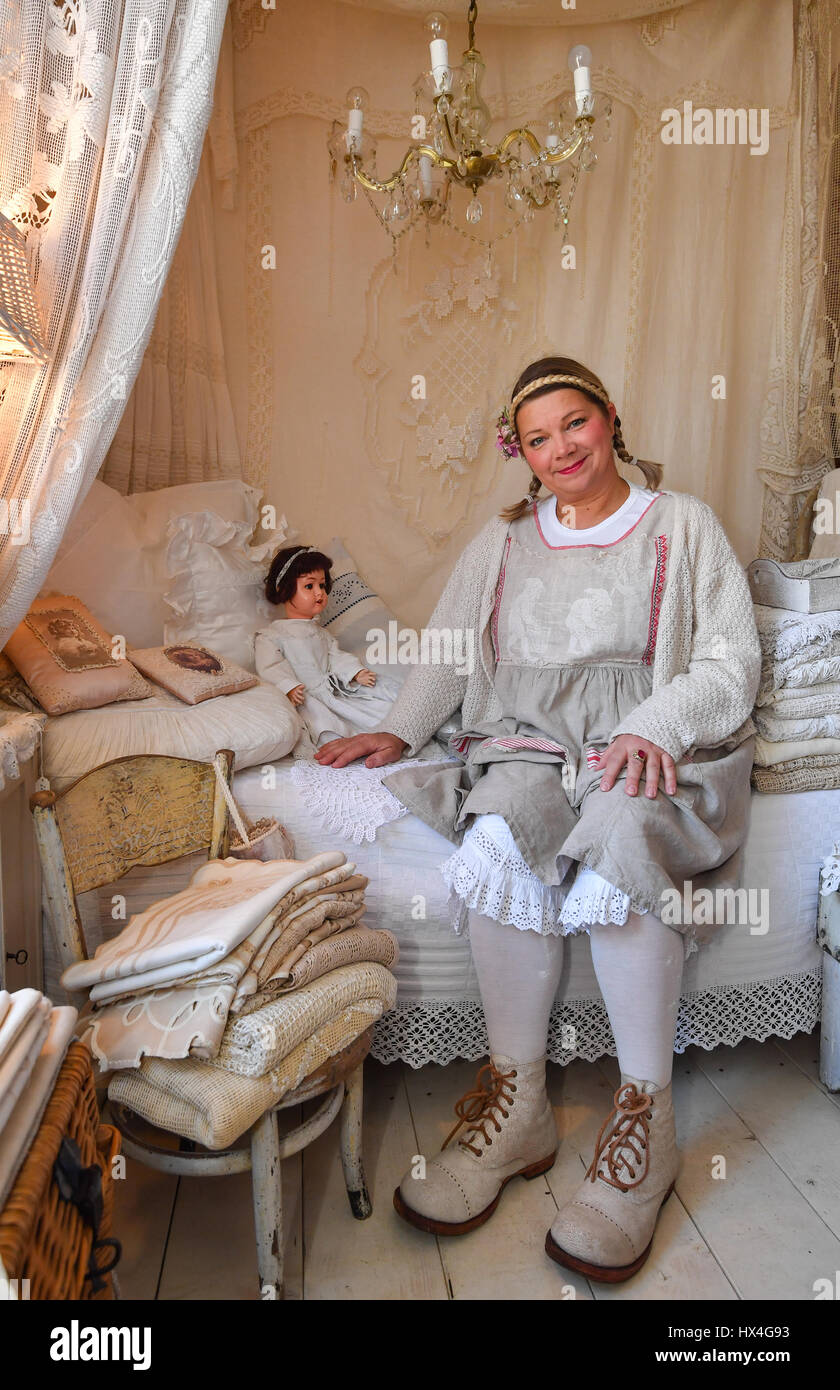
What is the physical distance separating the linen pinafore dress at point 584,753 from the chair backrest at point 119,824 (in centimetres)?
34

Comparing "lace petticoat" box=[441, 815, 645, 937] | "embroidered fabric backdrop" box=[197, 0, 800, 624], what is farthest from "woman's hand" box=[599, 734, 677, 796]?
"embroidered fabric backdrop" box=[197, 0, 800, 624]

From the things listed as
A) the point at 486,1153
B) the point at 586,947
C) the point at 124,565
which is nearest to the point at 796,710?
the point at 586,947

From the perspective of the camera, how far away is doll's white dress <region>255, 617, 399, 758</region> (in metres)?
2.29

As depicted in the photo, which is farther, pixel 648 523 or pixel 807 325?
pixel 807 325

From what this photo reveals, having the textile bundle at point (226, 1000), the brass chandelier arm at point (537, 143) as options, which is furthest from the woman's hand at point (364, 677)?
the brass chandelier arm at point (537, 143)

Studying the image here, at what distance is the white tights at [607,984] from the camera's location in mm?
1647

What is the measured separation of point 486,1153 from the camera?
167 centimetres

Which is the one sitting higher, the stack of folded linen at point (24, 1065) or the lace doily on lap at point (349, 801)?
the stack of folded linen at point (24, 1065)

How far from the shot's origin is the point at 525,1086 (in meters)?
1.73

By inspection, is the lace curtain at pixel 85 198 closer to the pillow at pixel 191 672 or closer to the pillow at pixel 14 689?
the pillow at pixel 14 689

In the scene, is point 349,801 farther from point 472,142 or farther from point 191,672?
point 472,142

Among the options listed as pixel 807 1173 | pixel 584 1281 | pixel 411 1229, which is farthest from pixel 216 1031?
pixel 807 1173
